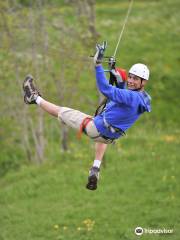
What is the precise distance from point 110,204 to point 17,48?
6.46 meters

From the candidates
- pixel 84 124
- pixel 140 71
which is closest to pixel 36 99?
pixel 84 124

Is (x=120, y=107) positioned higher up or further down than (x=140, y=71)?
further down

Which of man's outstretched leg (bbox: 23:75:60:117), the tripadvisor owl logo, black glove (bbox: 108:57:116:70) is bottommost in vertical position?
the tripadvisor owl logo

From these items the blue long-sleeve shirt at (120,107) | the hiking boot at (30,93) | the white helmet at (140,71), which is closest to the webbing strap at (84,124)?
the blue long-sleeve shirt at (120,107)

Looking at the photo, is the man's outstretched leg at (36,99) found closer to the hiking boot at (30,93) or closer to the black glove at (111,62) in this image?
the hiking boot at (30,93)

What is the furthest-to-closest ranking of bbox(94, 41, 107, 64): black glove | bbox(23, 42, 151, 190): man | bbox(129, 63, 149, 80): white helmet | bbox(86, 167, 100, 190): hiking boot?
bbox(86, 167, 100, 190): hiking boot
bbox(129, 63, 149, 80): white helmet
bbox(23, 42, 151, 190): man
bbox(94, 41, 107, 64): black glove

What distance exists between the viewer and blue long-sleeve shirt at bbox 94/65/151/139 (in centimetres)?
827

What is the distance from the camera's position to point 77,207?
13.5 metres

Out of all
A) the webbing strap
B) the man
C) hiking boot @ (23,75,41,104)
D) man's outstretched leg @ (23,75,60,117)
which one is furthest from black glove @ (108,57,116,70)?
hiking boot @ (23,75,41,104)

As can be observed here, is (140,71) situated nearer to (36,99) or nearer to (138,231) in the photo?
(36,99)

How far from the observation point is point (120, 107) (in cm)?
870

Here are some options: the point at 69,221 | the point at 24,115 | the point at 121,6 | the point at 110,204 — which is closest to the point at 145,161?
the point at 110,204

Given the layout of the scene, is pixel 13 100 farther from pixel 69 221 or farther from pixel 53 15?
pixel 69 221

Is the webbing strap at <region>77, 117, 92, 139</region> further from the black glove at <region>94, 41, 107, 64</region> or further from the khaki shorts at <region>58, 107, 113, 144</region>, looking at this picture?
the black glove at <region>94, 41, 107, 64</region>
